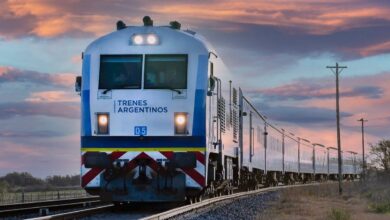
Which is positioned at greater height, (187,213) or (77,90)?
(77,90)

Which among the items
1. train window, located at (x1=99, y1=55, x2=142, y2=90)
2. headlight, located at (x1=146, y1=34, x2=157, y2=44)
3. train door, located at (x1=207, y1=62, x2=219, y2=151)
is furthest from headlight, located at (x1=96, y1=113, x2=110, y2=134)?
train door, located at (x1=207, y1=62, x2=219, y2=151)

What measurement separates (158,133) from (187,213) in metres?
2.08

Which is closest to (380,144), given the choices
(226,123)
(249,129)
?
(249,129)

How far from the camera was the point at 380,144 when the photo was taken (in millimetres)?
55344

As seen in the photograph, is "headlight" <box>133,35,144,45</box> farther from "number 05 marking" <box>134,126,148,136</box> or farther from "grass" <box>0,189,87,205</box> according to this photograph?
"grass" <box>0,189,87,205</box>

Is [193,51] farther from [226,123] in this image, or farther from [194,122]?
[226,123]

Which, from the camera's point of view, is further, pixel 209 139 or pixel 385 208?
pixel 385 208

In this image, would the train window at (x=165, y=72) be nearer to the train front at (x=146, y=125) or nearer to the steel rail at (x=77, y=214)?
the train front at (x=146, y=125)

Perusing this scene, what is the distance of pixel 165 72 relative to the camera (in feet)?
55.0

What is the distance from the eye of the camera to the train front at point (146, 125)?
16.3 metres

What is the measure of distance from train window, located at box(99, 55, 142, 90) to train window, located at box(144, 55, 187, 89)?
228 mm

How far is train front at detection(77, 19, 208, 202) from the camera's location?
53.5 ft

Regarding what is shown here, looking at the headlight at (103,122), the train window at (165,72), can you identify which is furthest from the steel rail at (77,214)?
the train window at (165,72)

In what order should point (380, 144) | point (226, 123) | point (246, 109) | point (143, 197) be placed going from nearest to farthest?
1. point (143, 197)
2. point (226, 123)
3. point (246, 109)
4. point (380, 144)
